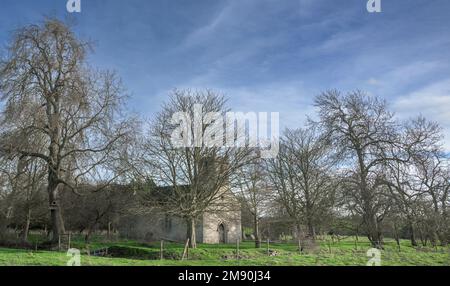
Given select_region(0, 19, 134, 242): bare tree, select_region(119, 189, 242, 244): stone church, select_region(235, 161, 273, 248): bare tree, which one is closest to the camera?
select_region(0, 19, 134, 242): bare tree

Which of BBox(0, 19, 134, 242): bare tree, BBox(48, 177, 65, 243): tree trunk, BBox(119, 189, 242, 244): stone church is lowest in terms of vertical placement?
BBox(119, 189, 242, 244): stone church

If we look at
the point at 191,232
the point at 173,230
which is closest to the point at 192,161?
the point at 191,232

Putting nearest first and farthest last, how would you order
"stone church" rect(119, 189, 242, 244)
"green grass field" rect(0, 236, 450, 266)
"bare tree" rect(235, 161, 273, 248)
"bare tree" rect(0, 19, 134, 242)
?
"green grass field" rect(0, 236, 450, 266) < "bare tree" rect(0, 19, 134, 242) < "bare tree" rect(235, 161, 273, 248) < "stone church" rect(119, 189, 242, 244)

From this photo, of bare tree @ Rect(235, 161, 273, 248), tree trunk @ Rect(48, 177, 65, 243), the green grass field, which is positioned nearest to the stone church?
bare tree @ Rect(235, 161, 273, 248)

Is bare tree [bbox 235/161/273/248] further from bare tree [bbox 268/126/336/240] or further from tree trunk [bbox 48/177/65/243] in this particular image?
tree trunk [bbox 48/177/65/243]

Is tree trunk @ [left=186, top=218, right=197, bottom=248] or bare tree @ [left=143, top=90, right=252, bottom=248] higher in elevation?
bare tree @ [left=143, top=90, right=252, bottom=248]

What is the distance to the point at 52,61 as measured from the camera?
25.0 meters

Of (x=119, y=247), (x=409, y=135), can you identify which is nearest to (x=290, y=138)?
(x=409, y=135)

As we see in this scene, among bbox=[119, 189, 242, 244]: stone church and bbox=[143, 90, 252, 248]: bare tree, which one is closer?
bbox=[143, 90, 252, 248]: bare tree

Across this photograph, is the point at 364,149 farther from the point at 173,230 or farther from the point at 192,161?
the point at 173,230

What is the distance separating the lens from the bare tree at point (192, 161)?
102ft

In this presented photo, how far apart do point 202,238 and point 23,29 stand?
29446 millimetres

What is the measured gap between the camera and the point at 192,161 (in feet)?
104

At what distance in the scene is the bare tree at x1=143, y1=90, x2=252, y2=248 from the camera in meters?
30.9
